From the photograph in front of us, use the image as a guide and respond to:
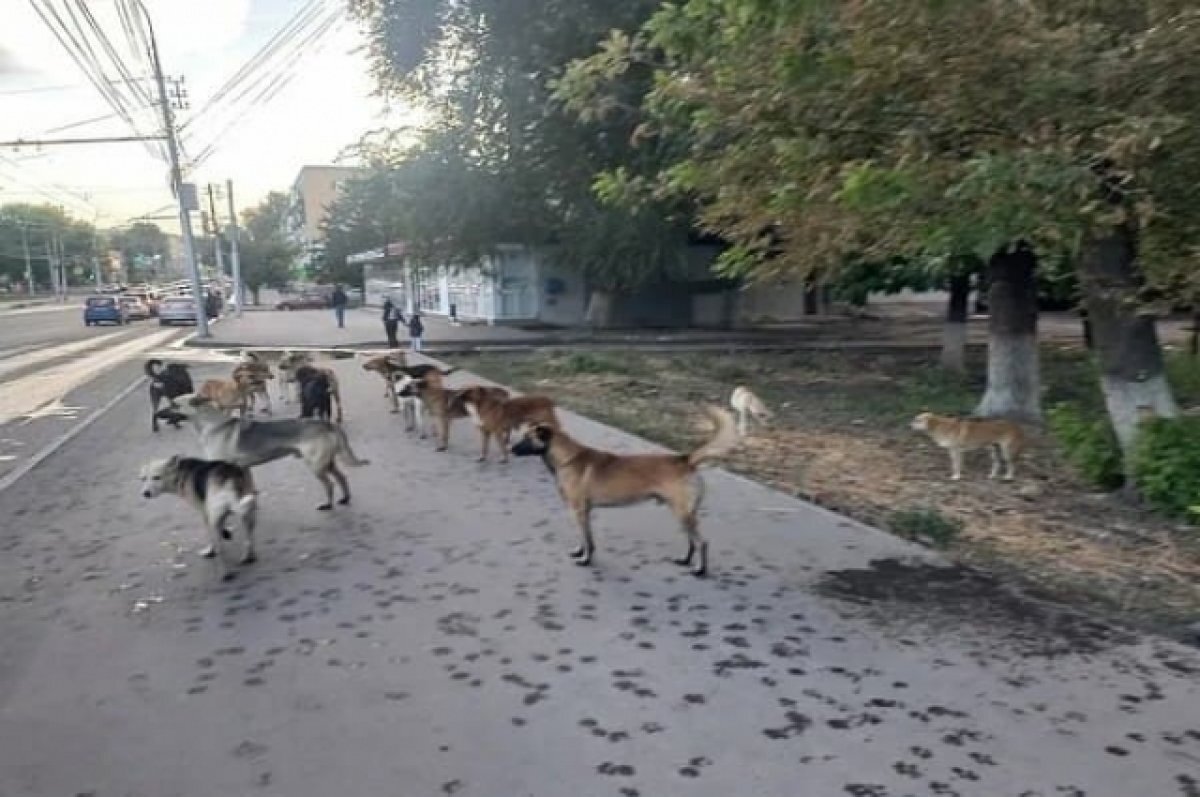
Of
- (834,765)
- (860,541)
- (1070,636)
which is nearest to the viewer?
(834,765)

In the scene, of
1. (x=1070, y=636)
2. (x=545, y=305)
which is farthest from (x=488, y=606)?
(x=545, y=305)

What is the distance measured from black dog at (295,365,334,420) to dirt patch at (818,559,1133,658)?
262 inches

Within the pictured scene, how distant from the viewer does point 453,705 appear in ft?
12.0

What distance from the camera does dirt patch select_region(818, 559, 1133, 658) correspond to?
4188 mm

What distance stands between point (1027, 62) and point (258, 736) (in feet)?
16.0

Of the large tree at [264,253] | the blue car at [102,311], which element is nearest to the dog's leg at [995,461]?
the blue car at [102,311]

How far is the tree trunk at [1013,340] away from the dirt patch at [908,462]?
93 centimetres

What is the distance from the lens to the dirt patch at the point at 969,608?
4188 millimetres

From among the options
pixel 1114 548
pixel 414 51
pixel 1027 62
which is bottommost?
pixel 1114 548

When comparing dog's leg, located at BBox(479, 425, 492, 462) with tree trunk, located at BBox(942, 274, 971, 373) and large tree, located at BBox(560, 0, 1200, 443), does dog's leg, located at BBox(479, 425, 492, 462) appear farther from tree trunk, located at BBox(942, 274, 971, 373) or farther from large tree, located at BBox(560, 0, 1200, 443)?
tree trunk, located at BBox(942, 274, 971, 373)

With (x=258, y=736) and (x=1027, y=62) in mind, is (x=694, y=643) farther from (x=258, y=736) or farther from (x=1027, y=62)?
(x=1027, y=62)

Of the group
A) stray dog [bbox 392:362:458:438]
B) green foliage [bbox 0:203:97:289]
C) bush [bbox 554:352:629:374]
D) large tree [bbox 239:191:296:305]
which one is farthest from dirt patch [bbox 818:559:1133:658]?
green foliage [bbox 0:203:97:289]

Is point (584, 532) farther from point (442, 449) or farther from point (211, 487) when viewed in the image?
point (442, 449)

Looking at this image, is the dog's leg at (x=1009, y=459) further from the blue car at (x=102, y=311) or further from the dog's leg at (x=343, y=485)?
the blue car at (x=102, y=311)
